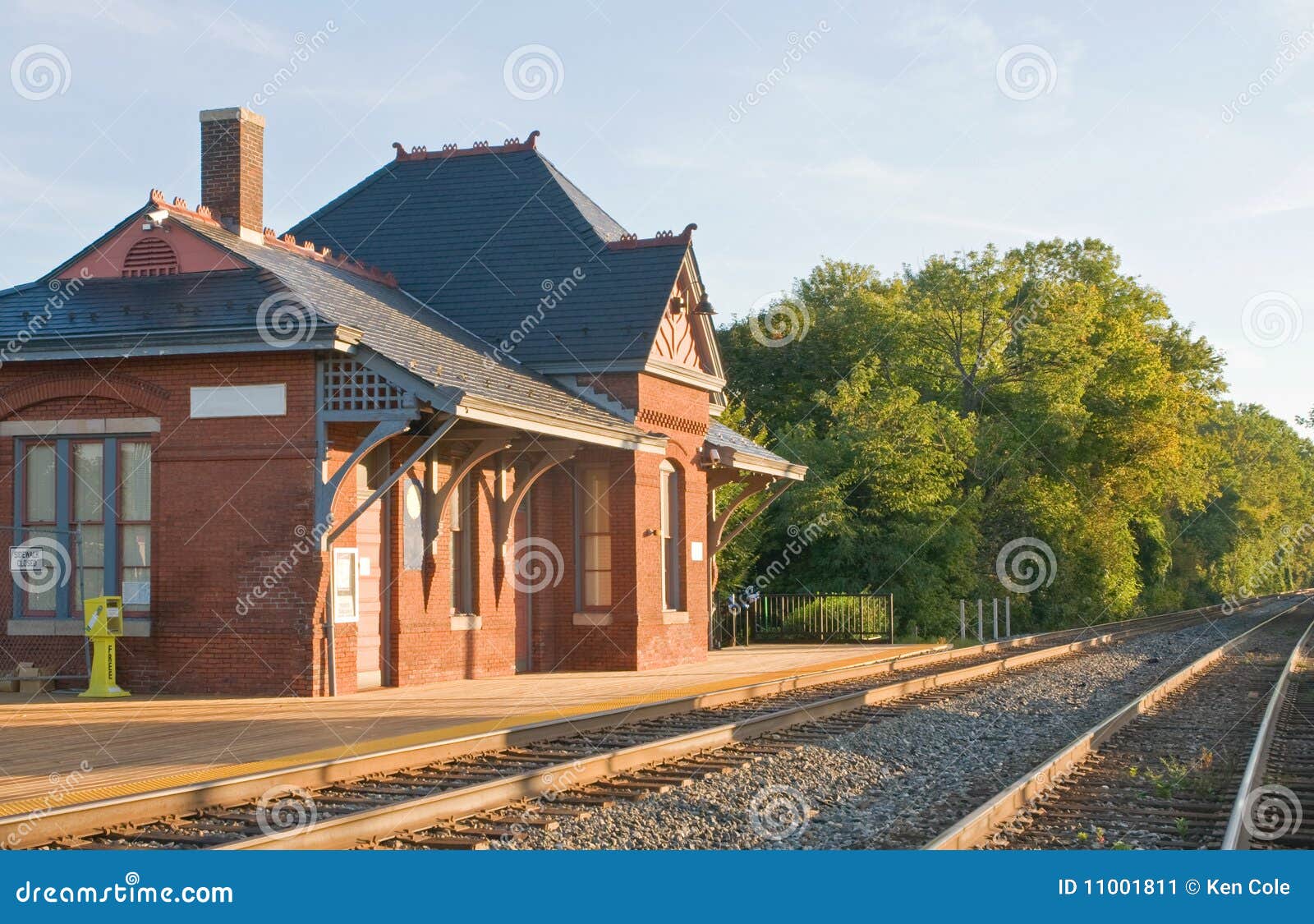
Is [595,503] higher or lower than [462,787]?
higher

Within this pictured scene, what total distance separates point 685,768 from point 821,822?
2110 mm

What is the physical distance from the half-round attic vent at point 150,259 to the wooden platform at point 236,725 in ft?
17.3

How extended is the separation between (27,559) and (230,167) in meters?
5.79

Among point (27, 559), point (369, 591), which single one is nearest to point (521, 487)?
point (369, 591)

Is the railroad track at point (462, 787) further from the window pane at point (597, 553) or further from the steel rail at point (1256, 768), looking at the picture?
the window pane at point (597, 553)

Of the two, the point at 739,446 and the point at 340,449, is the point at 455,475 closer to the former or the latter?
the point at 340,449

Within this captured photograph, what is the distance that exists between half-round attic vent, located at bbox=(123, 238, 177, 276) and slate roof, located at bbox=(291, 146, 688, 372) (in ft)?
17.9

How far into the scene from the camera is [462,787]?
9.58 m

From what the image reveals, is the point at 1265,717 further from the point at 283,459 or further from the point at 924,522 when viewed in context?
the point at 924,522

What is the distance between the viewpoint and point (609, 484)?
71.7 ft

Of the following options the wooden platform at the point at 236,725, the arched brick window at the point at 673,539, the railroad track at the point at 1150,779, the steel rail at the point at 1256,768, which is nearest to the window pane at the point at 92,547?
the wooden platform at the point at 236,725

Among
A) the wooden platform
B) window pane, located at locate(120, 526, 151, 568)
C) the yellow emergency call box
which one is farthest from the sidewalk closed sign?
the wooden platform

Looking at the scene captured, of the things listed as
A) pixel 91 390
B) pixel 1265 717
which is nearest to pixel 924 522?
pixel 1265 717

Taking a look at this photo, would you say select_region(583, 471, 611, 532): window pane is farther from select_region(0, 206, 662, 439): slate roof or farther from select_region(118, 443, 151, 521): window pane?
select_region(118, 443, 151, 521): window pane
